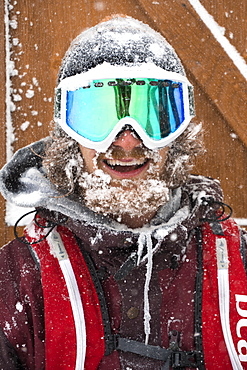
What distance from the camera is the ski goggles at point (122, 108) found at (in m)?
1.90

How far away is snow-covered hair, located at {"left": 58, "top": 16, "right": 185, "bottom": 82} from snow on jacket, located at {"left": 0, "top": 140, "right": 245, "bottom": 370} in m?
0.66

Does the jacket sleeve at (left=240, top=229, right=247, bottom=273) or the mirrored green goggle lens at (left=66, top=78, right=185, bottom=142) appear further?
the jacket sleeve at (left=240, top=229, right=247, bottom=273)

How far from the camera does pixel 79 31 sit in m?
2.74

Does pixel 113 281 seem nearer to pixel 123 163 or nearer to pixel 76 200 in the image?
pixel 76 200

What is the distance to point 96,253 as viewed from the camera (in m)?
2.02

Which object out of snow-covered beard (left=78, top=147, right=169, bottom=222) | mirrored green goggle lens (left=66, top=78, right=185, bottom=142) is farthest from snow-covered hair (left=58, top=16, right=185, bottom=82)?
snow-covered beard (left=78, top=147, right=169, bottom=222)

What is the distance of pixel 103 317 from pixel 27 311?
39cm

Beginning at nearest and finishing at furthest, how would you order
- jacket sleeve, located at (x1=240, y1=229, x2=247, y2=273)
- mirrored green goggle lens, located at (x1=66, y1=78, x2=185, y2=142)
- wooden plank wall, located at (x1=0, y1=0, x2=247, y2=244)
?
mirrored green goggle lens, located at (x1=66, y1=78, x2=185, y2=142) → jacket sleeve, located at (x1=240, y1=229, x2=247, y2=273) → wooden plank wall, located at (x1=0, y1=0, x2=247, y2=244)

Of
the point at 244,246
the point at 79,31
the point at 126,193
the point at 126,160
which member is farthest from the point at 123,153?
the point at 79,31

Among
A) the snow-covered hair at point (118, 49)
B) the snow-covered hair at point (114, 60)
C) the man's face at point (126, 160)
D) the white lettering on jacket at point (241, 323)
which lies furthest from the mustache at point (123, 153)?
the white lettering on jacket at point (241, 323)

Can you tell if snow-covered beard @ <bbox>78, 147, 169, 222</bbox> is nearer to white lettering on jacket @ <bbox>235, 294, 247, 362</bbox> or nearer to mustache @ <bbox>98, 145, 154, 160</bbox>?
mustache @ <bbox>98, 145, 154, 160</bbox>

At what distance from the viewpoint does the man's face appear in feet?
6.36

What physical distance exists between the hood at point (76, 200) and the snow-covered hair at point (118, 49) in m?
0.51

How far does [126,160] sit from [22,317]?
0.93 metres
